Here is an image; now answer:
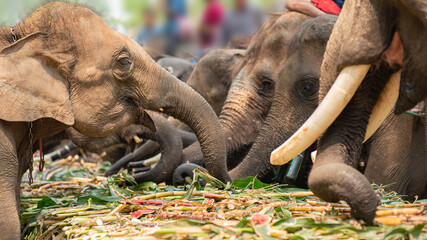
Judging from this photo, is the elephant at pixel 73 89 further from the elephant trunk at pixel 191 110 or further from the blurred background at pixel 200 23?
the blurred background at pixel 200 23

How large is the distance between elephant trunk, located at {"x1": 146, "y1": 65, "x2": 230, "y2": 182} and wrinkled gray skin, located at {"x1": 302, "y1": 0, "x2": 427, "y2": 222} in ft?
3.36

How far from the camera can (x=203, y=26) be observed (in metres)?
6.54

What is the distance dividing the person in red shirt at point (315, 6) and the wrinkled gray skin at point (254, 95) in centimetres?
6

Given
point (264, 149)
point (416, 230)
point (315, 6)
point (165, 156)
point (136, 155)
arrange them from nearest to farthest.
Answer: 1. point (416, 230)
2. point (264, 149)
3. point (165, 156)
4. point (315, 6)
5. point (136, 155)

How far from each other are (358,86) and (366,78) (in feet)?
0.23

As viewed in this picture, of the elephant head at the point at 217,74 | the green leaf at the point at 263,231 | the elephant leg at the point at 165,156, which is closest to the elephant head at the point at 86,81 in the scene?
the elephant leg at the point at 165,156

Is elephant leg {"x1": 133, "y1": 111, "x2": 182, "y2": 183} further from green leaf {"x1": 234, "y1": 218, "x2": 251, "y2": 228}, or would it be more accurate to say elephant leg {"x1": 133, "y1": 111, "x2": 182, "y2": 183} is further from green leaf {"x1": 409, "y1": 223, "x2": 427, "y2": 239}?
green leaf {"x1": 409, "y1": 223, "x2": 427, "y2": 239}

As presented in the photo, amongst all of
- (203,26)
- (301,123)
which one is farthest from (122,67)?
(203,26)

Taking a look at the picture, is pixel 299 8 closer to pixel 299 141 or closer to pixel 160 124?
pixel 160 124

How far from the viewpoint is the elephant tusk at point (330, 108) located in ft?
8.61

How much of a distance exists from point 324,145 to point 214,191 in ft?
3.14

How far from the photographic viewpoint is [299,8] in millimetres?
4988

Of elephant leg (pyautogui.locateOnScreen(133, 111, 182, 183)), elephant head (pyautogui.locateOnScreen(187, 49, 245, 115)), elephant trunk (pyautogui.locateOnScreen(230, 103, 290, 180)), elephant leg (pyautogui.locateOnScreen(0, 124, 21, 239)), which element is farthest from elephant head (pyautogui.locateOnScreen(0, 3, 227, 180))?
elephant head (pyautogui.locateOnScreen(187, 49, 245, 115))

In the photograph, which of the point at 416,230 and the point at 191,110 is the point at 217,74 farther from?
the point at 416,230
